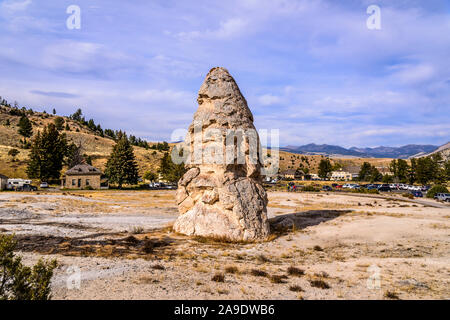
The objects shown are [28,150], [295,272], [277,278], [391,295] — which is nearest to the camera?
[391,295]

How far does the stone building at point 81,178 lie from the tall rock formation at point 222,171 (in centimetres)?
4842

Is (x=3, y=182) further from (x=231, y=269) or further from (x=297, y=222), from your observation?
(x=231, y=269)

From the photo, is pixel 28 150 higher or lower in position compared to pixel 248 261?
higher

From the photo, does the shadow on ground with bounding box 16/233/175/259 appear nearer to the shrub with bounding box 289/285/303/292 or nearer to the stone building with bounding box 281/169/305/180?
the shrub with bounding box 289/285/303/292

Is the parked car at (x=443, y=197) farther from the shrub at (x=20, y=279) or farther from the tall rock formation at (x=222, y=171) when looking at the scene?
the shrub at (x=20, y=279)

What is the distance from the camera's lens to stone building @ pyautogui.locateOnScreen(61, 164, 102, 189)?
5678 centimetres

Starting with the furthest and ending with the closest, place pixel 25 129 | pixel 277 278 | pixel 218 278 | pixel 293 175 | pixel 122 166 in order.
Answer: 1. pixel 293 175
2. pixel 25 129
3. pixel 122 166
4. pixel 277 278
5. pixel 218 278

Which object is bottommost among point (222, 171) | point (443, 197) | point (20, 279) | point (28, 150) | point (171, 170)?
point (443, 197)

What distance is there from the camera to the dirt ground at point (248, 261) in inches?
303

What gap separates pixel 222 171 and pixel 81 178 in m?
51.6

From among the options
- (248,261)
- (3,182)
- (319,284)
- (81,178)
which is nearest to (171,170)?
(81,178)

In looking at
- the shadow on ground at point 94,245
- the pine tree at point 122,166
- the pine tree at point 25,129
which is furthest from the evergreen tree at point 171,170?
the pine tree at point 25,129

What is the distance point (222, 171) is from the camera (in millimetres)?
15781

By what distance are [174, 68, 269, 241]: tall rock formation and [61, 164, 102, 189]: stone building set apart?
4842 centimetres
